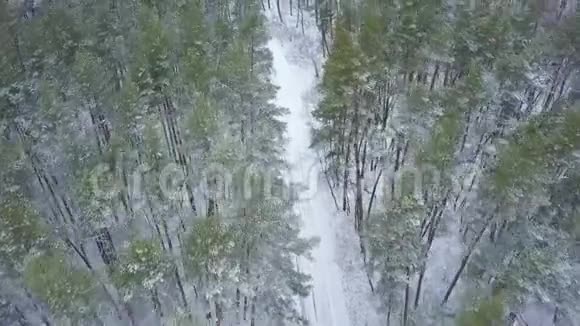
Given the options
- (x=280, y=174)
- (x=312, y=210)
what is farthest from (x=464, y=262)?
(x=280, y=174)

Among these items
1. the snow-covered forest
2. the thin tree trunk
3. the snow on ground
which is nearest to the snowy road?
the snow on ground

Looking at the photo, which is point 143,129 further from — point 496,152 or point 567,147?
point 567,147

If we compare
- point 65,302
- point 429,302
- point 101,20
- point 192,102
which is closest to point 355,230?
point 429,302

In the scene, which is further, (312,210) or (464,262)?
(312,210)

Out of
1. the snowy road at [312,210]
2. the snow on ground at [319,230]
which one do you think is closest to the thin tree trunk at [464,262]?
the snow on ground at [319,230]

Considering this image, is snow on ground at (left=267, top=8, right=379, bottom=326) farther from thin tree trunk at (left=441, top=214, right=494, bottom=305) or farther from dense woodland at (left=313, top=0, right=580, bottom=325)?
thin tree trunk at (left=441, top=214, right=494, bottom=305)

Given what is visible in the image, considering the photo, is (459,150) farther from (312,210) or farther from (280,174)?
(312,210)
